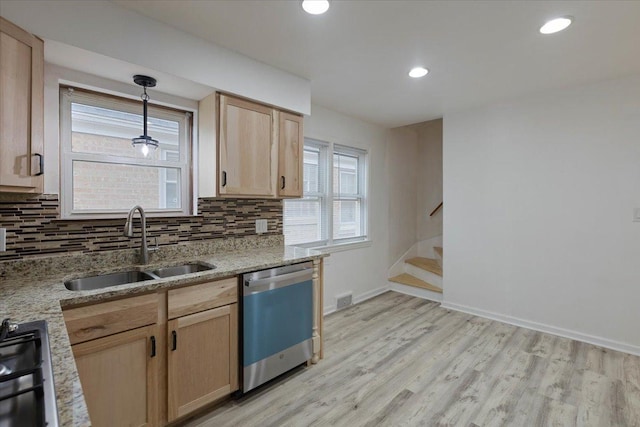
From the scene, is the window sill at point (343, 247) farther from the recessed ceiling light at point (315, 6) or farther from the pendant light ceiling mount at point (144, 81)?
the recessed ceiling light at point (315, 6)

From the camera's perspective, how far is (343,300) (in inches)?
151

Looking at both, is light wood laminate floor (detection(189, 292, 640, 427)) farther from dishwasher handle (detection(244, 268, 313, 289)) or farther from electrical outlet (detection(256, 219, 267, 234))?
electrical outlet (detection(256, 219, 267, 234))

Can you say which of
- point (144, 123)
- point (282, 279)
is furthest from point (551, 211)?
point (144, 123)

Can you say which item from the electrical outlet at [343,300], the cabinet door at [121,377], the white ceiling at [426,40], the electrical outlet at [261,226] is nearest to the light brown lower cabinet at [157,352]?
the cabinet door at [121,377]

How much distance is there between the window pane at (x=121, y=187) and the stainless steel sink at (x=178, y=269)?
1.67ft

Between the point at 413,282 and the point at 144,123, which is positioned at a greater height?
the point at 144,123

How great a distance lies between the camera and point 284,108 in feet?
8.61

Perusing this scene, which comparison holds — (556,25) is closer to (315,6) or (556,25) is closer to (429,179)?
(315,6)

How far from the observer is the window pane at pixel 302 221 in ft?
11.0

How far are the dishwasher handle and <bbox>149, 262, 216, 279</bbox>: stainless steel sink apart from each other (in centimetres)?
29

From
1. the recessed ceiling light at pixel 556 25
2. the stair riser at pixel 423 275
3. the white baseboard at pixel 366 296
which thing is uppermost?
the recessed ceiling light at pixel 556 25

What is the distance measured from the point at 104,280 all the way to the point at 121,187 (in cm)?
64

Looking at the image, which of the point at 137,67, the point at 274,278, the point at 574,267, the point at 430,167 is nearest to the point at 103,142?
the point at 137,67

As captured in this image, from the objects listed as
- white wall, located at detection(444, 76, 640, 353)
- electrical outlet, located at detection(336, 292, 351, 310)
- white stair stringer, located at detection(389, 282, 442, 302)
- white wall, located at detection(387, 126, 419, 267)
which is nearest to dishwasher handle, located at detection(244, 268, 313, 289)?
electrical outlet, located at detection(336, 292, 351, 310)
